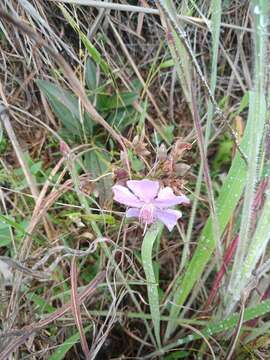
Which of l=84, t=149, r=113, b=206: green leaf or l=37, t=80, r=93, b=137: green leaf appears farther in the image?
l=37, t=80, r=93, b=137: green leaf

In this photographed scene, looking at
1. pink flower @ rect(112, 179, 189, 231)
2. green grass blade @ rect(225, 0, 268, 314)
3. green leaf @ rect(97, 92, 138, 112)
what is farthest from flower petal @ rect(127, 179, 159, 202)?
green leaf @ rect(97, 92, 138, 112)

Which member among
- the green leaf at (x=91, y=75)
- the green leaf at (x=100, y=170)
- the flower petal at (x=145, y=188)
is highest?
the green leaf at (x=91, y=75)

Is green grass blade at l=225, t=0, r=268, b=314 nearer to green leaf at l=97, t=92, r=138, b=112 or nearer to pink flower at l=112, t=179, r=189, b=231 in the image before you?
pink flower at l=112, t=179, r=189, b=231

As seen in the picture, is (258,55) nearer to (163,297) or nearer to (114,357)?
(163,297)

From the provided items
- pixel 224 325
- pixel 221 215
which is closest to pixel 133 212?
pixel 221 215

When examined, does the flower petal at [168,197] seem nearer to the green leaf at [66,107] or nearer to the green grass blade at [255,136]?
the green grass blade at [255,136]

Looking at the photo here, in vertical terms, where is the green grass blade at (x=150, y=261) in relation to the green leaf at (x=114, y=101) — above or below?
below

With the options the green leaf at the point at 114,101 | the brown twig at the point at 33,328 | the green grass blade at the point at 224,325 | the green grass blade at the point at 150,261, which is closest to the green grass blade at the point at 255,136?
the green grass blade at the point at 224,325
